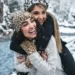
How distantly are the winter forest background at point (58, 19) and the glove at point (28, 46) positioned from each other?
1600 mm

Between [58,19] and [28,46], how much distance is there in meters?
1.82

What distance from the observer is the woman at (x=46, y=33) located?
4.02ft

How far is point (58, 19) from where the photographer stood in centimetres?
298

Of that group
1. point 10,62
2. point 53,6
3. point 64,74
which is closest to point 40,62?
point 64,74

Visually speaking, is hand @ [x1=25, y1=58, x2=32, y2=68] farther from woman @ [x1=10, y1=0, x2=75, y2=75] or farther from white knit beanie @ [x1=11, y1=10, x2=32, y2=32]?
white knit beanie @ [x1=11, y1=10, x2=32, y2=32]

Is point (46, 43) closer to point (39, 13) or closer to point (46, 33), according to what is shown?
point (46, 33)

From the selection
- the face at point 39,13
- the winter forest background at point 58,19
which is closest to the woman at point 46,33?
the face at point 39,13

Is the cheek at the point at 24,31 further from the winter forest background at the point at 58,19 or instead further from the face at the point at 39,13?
the winter forest background at the point at 58,19

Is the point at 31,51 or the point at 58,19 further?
the point at 58,19

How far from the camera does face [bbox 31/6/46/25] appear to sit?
127 centimetres

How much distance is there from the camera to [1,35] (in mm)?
3059

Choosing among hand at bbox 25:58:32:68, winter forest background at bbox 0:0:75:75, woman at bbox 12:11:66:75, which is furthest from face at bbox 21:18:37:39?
winter forest background at bbox 0:0:75:75

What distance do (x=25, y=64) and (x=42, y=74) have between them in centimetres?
9

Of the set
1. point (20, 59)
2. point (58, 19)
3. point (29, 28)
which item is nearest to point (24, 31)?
point (29, 28)
